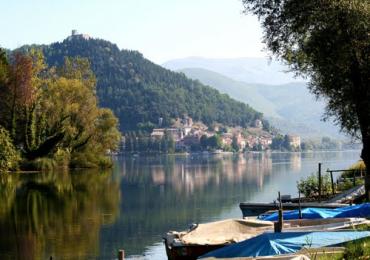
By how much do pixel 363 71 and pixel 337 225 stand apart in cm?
830

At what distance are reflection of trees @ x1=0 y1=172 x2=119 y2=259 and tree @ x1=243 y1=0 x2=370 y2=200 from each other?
12816 mm

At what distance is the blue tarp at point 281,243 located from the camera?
1630 cm

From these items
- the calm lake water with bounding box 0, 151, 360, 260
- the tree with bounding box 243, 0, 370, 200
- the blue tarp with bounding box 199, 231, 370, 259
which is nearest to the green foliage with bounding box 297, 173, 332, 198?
the calm lake water with bounding box 0, 151, 360, 260

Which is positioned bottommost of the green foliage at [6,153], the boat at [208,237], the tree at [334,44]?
the boat at [208,237]

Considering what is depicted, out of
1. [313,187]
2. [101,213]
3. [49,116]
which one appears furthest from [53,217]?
[49,116]

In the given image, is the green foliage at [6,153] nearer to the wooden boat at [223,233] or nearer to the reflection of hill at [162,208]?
the reflection of hill at [162,208]

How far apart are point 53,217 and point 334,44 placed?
20.5 m

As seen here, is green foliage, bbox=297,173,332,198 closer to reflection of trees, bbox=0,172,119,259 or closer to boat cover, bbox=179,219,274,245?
reflection of trees, bbox=0,172,119,259

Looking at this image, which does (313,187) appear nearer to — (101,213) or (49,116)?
(101,213)

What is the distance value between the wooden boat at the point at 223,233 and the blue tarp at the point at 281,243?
10.7 ft

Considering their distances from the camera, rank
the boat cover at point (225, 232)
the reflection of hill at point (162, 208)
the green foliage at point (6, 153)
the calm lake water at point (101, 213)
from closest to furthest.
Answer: the boat cover at point (225, 232)
the calm lake water at point (101, 213)
the reflection of hill at point (162, 208)
the green foliage at point (6, 153)

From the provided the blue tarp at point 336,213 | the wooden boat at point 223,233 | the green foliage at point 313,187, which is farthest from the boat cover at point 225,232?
the green foliage at point 313,187

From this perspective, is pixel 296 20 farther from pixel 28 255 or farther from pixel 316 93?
pixel 28 255

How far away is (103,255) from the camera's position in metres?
26.1
